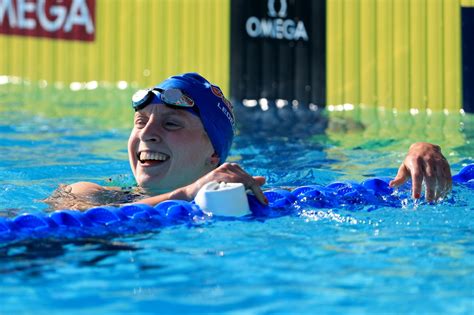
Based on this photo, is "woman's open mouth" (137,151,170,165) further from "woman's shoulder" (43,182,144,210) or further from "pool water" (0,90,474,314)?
"pool water" (0,90,474,314)

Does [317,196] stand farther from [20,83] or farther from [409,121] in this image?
[20,83]

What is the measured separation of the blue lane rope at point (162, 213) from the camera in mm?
3570

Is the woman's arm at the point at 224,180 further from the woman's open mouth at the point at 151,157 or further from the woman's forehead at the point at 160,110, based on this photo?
the woman's forehead at the point at 160,110

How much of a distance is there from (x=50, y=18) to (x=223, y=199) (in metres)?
6.98

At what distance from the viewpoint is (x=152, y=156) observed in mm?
4215

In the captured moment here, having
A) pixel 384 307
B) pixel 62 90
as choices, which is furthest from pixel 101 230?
pixel 62 90

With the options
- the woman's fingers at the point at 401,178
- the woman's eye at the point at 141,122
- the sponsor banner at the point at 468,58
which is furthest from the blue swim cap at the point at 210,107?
the sponsor banner at the point at 468,58

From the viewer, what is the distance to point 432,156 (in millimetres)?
3875

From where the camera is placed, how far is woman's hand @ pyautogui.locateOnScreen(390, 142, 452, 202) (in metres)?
3.79

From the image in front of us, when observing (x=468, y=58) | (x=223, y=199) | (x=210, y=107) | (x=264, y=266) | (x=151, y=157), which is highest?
(x=468, y=58)

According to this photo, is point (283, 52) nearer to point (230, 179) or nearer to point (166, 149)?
point (166, 149)

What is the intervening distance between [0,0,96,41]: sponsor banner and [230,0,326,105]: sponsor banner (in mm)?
1900

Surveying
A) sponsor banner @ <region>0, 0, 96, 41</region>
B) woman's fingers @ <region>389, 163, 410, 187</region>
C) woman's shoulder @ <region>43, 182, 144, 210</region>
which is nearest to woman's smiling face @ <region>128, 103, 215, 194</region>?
woman's shoulder @ <region>43, 182, 144, 210</region>

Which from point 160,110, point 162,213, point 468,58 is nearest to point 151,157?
point 160,110
